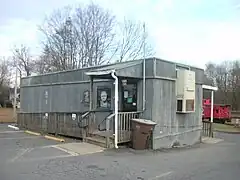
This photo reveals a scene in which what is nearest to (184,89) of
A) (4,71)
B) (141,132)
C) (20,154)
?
(141,132)

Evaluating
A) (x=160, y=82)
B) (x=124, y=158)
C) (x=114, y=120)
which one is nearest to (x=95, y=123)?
(x=114, y=120)

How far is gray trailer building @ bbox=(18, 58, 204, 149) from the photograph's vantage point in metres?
14.9

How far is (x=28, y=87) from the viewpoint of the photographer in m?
25.2

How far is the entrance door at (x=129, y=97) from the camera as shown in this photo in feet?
52.2

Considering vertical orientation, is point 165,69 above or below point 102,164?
above

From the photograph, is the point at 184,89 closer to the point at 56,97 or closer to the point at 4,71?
the point at 56,97

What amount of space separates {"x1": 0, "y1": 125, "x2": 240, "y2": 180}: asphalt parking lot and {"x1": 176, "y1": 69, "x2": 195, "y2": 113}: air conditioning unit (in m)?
3.34

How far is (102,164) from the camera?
1052 cm

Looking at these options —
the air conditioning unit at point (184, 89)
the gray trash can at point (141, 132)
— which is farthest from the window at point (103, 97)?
the air conditioning unit at point (184, 89)

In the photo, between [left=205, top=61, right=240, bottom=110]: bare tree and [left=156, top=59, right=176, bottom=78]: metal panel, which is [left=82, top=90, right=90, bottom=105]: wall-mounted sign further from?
[left=205, top=61, right=240, bottom=110]: bare tree

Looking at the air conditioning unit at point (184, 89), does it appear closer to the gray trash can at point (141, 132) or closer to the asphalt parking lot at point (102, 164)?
the gray trash can at point (141, 132)

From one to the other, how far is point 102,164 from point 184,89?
23.8 ft

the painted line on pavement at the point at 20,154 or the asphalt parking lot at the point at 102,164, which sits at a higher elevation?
the painted line on pavement at the point at 20,154

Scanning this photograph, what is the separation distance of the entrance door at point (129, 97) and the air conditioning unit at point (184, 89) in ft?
6.99
